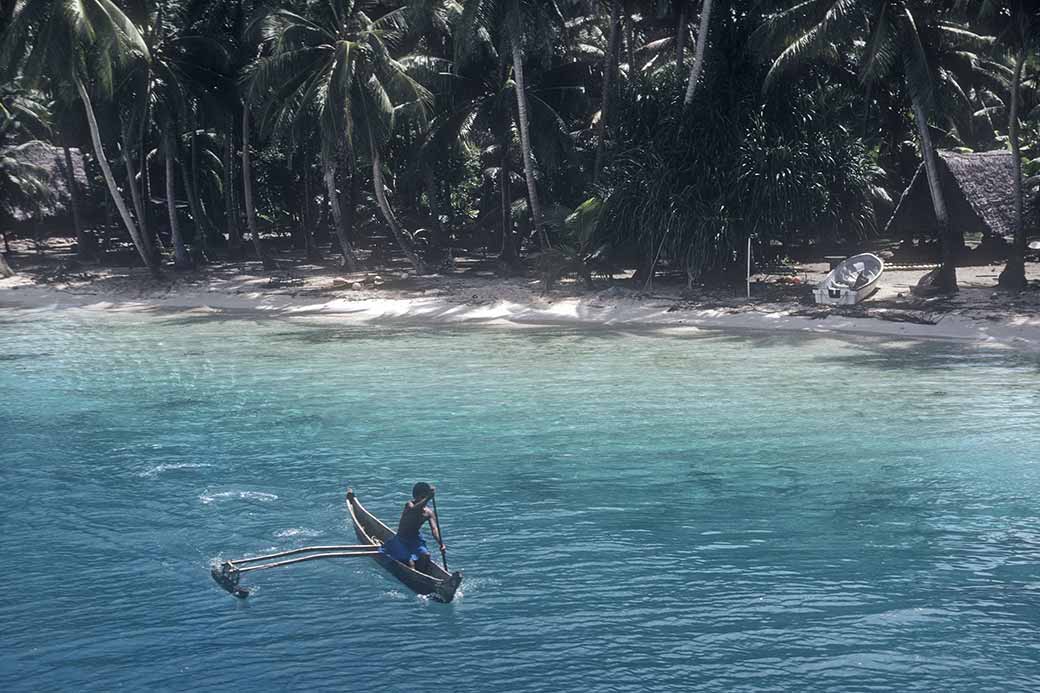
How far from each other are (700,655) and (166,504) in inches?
317

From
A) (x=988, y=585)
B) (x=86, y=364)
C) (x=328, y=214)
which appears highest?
(x=328, y=214)

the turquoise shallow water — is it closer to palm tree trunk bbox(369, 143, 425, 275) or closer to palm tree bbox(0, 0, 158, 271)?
palm tree bbox(0, 0, 158, 271)

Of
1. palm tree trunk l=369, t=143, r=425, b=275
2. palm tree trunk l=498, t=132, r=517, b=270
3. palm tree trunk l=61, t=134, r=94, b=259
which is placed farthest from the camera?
palm tree trunk l=61, t=134, r=94, b=259

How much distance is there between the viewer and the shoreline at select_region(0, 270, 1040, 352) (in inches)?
1063

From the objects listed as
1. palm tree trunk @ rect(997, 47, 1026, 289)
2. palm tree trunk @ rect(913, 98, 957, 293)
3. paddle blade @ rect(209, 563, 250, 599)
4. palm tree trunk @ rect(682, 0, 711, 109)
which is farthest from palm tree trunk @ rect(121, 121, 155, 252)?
paddle blade @ rect(209, 563, 250, 599)

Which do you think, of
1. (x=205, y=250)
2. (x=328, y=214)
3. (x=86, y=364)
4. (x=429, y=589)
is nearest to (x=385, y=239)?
(x=328, y=214)

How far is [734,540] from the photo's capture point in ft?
45.2

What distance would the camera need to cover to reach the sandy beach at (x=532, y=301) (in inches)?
1092

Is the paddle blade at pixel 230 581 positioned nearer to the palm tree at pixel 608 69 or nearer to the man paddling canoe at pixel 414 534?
→ the man paddling canoe at pixel 414 534

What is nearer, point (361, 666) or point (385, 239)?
point (361, 666)

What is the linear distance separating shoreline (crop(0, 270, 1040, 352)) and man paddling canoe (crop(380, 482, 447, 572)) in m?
16.9

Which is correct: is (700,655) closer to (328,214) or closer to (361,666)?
(361,666)

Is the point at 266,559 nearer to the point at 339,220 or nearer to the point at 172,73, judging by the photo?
the point at 172,73

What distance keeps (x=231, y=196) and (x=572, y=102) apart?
13.9m
